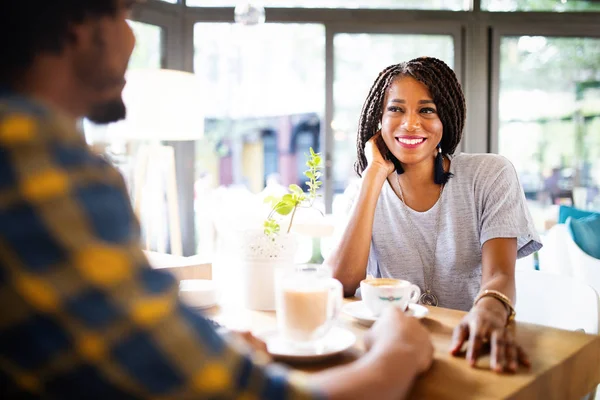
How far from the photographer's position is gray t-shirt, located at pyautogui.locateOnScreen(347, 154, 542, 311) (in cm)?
164

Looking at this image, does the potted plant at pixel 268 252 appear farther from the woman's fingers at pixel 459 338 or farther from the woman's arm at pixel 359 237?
the woman's fingers at pixel 459 338

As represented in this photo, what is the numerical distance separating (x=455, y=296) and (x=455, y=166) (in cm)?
39

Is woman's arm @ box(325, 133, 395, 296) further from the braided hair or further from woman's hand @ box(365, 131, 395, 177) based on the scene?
the braided hair

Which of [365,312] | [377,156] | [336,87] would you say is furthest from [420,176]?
[336,87]

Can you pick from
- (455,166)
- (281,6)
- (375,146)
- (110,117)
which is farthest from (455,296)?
(281,6)

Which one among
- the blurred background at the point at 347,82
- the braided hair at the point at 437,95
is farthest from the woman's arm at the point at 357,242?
the blurred background at the point at 347,82

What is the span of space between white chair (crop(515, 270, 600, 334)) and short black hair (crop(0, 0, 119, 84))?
47.6 inches

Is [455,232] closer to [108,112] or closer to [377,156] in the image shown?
[377,156]

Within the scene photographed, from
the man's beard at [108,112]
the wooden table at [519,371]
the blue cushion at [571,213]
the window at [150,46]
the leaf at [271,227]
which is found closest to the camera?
the man's beard at [108,112]

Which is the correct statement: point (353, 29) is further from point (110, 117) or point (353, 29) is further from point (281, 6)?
point (110, 117)

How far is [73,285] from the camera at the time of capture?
0.42 meters

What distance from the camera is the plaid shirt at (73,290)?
417 mm

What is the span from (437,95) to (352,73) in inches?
121

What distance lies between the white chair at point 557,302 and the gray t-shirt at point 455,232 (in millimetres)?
132
